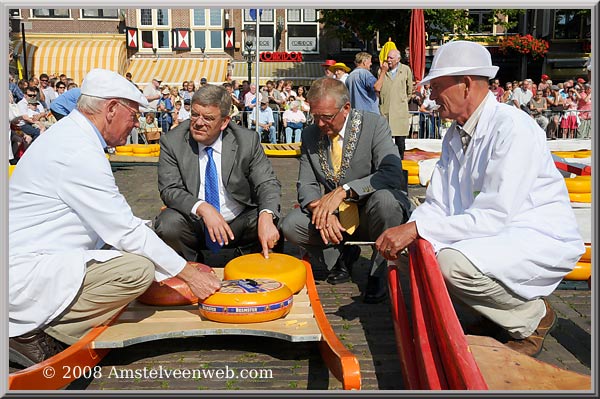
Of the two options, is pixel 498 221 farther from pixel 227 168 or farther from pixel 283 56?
pixel 283 56

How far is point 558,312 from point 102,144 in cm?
320

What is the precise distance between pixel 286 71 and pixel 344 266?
2801 centimetres

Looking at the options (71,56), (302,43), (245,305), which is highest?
(302,43)

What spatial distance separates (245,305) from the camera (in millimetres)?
3129

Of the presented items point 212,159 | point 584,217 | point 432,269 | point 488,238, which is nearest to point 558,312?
point 584,217

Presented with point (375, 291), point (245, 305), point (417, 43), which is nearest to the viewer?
point (245, 305)

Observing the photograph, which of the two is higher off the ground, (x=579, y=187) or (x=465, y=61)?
(x=465, y=61)

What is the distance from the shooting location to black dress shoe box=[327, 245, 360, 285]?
4.65m

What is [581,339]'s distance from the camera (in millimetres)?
3541

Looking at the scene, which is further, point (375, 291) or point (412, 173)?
point (412, 173)

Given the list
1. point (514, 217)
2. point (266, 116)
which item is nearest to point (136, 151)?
point (266, 116)

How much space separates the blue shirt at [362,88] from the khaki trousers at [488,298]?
611cm

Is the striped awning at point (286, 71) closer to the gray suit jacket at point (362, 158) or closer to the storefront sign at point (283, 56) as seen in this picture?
the storefront sign at point (283, 56)

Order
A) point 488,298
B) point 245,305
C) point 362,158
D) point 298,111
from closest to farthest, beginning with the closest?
point 488,298
point 245,305
point 362,158
point 298,111
